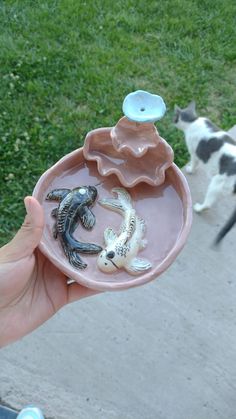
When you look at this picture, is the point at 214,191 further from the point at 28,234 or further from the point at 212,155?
the point at 28,234

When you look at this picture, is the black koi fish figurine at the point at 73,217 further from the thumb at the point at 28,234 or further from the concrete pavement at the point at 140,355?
the concrete pavement at the point at 140,355

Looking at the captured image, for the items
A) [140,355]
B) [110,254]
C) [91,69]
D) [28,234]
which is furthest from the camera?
[91,69]

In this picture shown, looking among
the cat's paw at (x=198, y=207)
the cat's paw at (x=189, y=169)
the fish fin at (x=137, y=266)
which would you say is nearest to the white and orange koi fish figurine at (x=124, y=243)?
the fish fin at (x=137, y=266)

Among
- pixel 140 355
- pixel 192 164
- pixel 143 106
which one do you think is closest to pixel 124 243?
pixel 143 106

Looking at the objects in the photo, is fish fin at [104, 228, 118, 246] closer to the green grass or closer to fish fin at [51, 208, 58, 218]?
fish fin at [51, 208, 58, 218]

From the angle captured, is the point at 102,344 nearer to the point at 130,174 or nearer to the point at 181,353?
the point at 181,353
